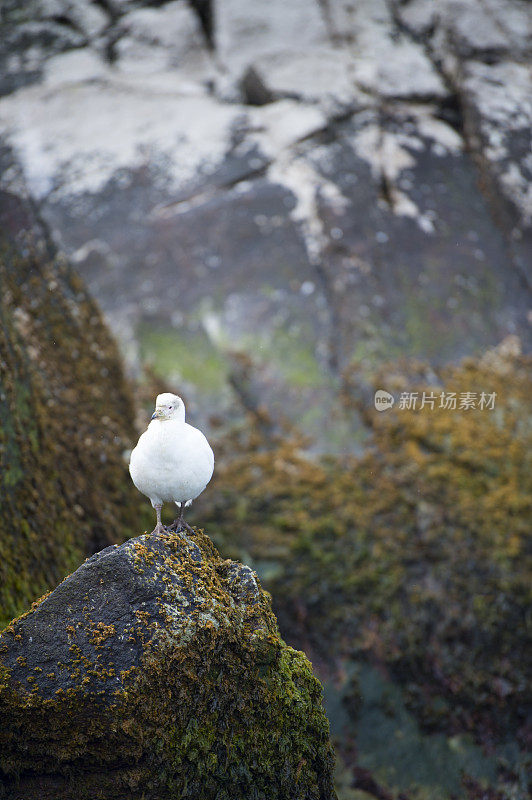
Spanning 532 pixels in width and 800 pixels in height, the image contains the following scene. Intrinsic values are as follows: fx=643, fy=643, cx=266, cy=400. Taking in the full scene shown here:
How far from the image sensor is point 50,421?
21.1ft

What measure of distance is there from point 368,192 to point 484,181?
83.9 inches

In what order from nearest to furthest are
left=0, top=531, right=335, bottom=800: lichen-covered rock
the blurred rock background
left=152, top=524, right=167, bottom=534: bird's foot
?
left=0, top=531, right=335, bottom=800: lichen-covered rock
left=152, top=524, right=167, bottom=534: bird's foot
the blurred rock background

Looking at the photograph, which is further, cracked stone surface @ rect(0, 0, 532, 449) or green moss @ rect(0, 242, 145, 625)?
cracked stone surface @ rect(0, 0, 532, 449)

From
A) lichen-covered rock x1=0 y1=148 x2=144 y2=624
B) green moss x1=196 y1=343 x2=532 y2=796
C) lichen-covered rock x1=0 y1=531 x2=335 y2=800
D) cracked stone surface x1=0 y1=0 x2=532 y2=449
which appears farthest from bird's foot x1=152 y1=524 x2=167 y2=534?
cracked stone surface x1=0 y1=0 x2=532 y2=449

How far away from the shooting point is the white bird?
13.8 feet

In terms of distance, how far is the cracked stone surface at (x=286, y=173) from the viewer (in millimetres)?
9656

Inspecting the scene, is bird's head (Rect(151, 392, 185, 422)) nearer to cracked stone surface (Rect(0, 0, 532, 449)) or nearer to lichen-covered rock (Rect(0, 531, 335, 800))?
lichen-covered rock (Rect(0, 531, 335, 800))

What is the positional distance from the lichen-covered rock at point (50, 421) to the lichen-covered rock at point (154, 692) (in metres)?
1.31

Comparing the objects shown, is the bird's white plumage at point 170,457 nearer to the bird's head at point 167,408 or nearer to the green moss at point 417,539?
the bird's head at point 167,408

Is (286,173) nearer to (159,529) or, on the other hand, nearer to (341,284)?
(341,284)

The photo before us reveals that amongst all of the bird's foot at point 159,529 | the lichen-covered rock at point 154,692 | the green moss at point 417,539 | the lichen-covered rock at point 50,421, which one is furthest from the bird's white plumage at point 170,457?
the green moss at point 417,539

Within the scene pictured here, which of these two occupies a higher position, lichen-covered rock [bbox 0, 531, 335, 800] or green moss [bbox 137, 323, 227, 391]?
lichen-covered rock [bbox 0, 531, 335, 800]

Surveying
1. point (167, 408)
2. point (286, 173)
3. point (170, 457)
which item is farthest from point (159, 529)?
point (286, 173)

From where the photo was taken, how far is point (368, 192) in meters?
10.5
